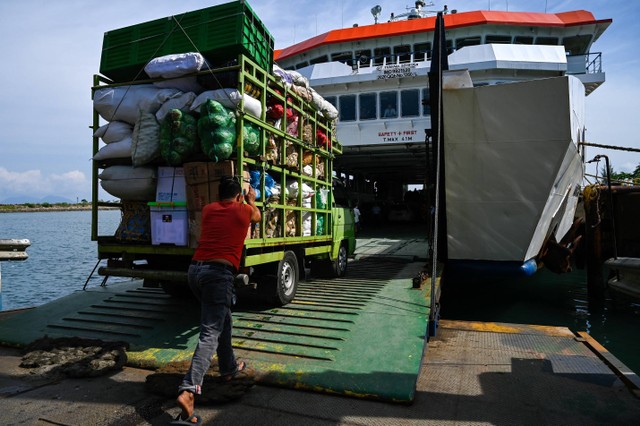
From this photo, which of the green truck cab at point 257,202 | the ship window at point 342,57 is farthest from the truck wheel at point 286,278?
the ship window at point 342,57

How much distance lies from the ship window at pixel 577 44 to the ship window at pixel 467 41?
3.39 meters

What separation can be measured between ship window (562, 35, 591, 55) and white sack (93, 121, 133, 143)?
689 inches

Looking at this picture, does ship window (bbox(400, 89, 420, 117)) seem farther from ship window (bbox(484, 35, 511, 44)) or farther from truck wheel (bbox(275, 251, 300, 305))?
truck wheel (bbox(275, 251, 300, 305))

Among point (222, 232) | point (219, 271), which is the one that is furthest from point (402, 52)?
point (219, 271)

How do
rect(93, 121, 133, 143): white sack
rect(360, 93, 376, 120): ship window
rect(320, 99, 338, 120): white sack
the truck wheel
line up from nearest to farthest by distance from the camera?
rect(93, 121, 133, 143): white sack, the truck wheel, rect(320, 99, 338, 120): white sack, rect(360, 93, 376, 120): ship window

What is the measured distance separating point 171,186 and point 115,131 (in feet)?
3.27

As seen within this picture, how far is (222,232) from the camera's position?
3510 mm

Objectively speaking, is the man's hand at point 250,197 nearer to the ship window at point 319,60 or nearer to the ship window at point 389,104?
the ship window at point 389,104

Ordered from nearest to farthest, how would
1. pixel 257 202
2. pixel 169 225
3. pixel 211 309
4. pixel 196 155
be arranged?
1. pixel 211 309
2. pixel 169 225
3. pixel 196 155
4. pixel 257 202

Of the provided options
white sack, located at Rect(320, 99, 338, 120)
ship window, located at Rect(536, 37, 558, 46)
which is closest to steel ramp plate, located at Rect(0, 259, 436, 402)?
white sack, located at Rect(320, 99, 338, 120)

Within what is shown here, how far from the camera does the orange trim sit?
16.1 meters

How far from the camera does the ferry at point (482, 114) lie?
6723 millimetres

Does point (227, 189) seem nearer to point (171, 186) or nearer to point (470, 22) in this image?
point (171, 186)

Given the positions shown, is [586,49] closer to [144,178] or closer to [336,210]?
[336,210]
